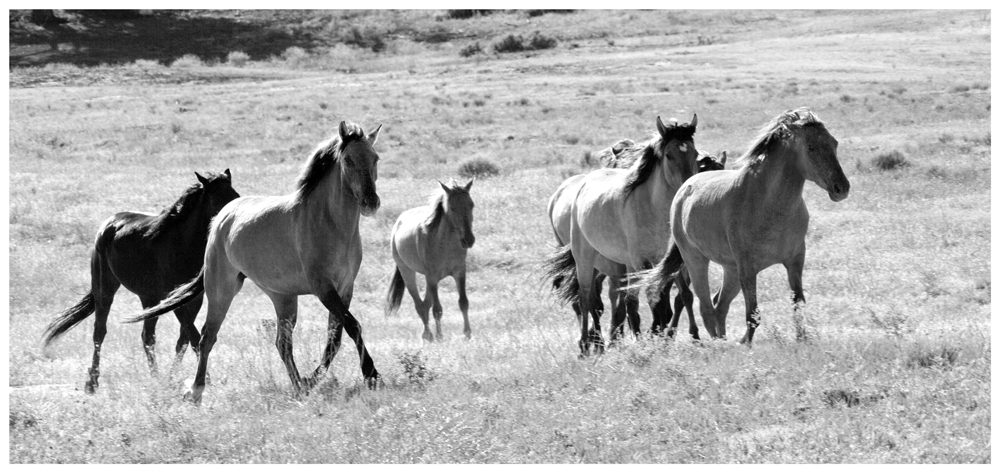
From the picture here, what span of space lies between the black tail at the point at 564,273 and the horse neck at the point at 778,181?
3.41 meters

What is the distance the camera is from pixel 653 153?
9.45m

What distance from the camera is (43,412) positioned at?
758cm

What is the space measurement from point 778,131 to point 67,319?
6.77 m

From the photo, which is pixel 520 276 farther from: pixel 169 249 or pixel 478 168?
pixel 478 168

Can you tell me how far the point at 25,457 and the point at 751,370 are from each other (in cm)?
460

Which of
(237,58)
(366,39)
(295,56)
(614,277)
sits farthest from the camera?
(366,39)

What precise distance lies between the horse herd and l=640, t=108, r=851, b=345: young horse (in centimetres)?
1

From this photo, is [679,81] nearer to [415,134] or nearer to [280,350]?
[415,134]

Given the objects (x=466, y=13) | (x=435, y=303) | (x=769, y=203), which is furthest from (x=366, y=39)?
(x=769, y=203)

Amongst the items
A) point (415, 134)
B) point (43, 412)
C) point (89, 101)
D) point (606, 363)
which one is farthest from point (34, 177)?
point (606, 363)

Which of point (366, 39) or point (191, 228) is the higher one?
point (366, 39)

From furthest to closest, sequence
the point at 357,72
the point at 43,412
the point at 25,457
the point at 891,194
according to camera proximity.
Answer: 1. the point at 357,72
2. the point at 891,194
3. the point at 43,412
4. the point at 25,457

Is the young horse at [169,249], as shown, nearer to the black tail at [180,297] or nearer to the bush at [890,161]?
the black tail at [180,297]

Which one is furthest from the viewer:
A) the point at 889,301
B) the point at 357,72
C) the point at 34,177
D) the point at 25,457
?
the point at 357,72
